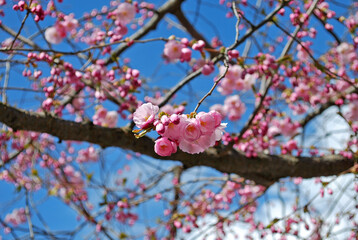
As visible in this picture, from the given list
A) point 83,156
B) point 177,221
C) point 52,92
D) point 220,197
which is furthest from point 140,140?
point 83,156

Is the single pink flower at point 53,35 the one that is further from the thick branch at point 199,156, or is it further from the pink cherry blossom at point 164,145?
the pink cherry blossom at point 164,145

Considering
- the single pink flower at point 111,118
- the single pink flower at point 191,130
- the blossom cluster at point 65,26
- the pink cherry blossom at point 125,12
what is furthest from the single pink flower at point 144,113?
the single pink flower at point 111,118

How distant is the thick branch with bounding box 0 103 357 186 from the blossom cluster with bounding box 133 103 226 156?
100 centimetres

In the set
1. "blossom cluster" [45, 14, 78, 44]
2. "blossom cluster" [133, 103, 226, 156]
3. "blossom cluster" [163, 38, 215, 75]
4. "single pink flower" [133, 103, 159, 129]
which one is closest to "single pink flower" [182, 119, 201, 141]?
"blossom cluster" [133, 103, 226, 156]

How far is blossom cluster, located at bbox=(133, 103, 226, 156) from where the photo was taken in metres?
0.95

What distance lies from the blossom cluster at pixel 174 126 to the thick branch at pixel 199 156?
39.4 inches

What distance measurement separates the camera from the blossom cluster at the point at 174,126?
0.95 meters

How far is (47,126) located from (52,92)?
0.25m

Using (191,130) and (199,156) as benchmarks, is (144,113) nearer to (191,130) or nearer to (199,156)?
(191,130)

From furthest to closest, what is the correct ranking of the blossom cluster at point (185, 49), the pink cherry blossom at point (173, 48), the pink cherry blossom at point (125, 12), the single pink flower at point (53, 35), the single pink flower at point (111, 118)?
1. the single pink flower at point (111, 118)
2. the single pink flower at point (53, 35)
3. the pink cherry blossom at point (125, 12)
4. the pink cherry blossom at point (173, 48)
5. the blossom cluster at point (185, 49)

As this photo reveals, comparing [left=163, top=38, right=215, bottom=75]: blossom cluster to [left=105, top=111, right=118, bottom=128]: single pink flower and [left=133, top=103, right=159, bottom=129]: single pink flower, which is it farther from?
[left=105, top=111, right=118, bottom=128]: single pink flower

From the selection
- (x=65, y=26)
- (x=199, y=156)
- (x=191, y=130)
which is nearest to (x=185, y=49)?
(x=199, y=156)

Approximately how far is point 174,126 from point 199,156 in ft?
4.03

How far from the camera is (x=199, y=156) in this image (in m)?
2.19
